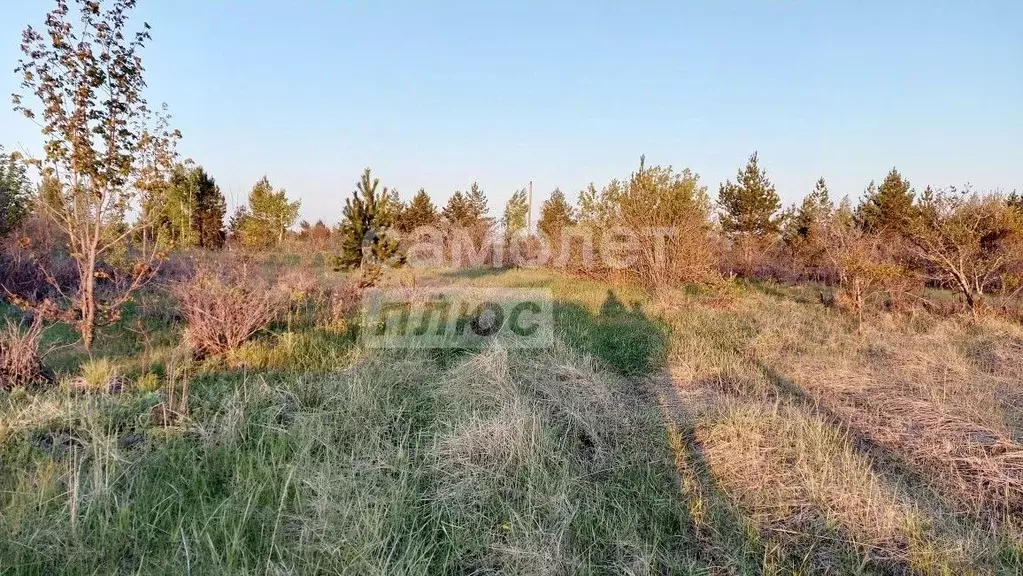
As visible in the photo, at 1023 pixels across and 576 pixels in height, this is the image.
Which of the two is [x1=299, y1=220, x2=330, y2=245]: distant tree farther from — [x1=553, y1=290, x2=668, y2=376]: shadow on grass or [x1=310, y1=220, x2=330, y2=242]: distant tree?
[x1=553, y1=290, x2=668, y2=376]: shadow on grass

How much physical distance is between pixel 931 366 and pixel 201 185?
2567 centimetres

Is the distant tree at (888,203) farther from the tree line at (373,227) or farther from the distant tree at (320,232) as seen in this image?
the distant tree at (320,232)

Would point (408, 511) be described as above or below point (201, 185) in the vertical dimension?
below

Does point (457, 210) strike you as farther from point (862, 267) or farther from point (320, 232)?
point (862, 267)

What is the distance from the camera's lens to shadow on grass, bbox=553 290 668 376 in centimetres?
537

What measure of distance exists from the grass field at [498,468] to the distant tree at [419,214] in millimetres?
20366

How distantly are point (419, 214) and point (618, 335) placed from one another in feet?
66.2

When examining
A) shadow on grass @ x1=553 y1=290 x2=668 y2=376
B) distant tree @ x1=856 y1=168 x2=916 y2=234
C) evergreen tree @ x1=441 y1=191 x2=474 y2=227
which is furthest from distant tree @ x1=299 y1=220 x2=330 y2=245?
distant tree @ x1=856 y1=168 x2=916 y2=234

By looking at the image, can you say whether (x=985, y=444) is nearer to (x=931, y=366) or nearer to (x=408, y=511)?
(x=931, y=366)

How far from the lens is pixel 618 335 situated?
6.54m

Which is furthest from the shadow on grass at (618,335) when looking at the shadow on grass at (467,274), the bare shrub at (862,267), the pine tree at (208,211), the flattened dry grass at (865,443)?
the pine tree at (208,211)

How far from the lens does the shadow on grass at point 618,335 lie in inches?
211

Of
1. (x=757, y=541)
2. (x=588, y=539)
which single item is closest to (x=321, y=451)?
(x=588, y=539)

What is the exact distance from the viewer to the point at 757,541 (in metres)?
2.22
